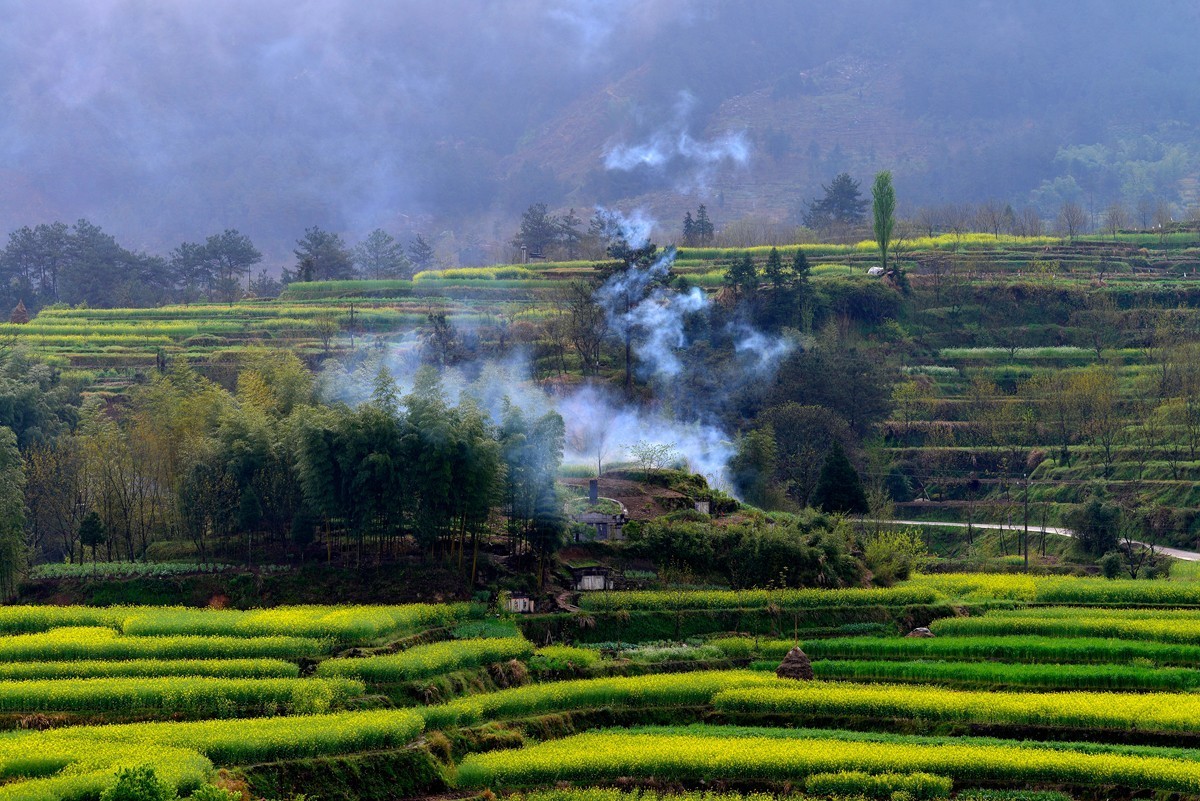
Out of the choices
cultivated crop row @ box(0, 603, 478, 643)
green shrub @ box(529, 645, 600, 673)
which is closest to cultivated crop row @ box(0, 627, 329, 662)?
cultivated crop row @ box(0, 603, 478, 643)

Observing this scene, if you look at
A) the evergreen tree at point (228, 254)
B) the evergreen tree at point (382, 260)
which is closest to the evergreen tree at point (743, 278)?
the evergreen tree at point (382, 260)

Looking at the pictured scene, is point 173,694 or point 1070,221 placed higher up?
point 1070,221

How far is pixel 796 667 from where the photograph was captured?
39.9m

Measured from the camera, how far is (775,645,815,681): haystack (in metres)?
39.9

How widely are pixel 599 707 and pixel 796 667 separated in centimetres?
561

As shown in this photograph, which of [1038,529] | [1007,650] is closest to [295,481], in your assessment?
[1007,650]

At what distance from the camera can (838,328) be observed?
86.2 metres

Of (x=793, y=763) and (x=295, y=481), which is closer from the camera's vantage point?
(x=793, y=763)

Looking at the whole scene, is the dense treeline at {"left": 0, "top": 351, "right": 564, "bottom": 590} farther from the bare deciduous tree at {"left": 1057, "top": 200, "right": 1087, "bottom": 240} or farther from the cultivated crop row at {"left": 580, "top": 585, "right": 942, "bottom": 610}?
the bare deciduous tree at {"left": 1057, "top": 200, "right": 1087, "bottom": 240}

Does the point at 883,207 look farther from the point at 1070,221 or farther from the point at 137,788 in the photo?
the point at 137,788

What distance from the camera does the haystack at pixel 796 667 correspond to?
39.9m

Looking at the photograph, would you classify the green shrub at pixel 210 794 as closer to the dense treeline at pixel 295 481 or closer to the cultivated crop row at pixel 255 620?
the cultivated crop row at pixel 255 620

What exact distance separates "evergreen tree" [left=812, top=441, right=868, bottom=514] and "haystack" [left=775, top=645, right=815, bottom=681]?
19.7 metres

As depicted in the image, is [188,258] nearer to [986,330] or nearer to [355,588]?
[986,330]
